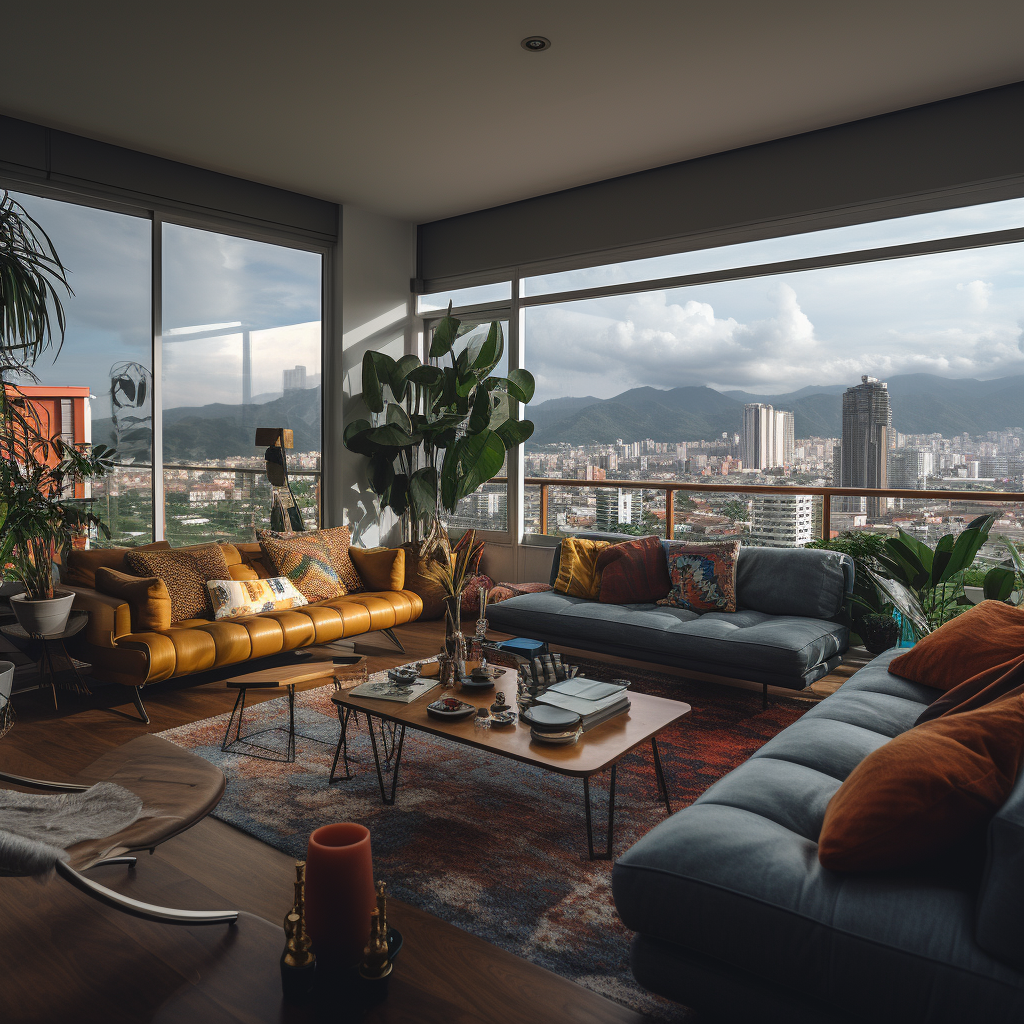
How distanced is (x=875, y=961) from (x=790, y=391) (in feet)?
15.8

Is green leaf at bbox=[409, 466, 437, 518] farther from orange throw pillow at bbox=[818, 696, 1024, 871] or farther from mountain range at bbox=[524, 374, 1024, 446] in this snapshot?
orange throw pillow at bbox=[818, 696, 1024, 871]

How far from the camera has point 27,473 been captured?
377 centimetres

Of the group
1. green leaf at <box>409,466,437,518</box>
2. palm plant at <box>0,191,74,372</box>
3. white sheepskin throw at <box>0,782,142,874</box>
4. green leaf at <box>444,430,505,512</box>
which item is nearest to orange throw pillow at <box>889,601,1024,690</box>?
white sheepskin throw at <box>0,782,142,874</box>

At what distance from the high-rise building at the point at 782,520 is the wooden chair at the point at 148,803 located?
4011 millimetres

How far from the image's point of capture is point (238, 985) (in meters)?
1.41

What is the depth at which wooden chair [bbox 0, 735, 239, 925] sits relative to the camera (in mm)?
1550

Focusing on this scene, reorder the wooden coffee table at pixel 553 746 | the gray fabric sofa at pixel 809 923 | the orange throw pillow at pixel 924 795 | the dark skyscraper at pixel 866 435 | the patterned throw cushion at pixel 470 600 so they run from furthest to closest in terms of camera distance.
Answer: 1. the patterned throw cushion at pixel 470 600
2. the dark skyscraper at pixel 866 435
3. the wooden coffee table at pixel 553 746
4. the orange throw pillow at pixel 924 795
5. the gray fabric sofa at pixel 809 923

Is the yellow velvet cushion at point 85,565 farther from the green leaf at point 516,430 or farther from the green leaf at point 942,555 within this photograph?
the green leaf at point 942,555

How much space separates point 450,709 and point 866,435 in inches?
146

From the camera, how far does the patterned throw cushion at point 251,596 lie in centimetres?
431

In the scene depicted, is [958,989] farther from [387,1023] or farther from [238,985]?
[238,985]

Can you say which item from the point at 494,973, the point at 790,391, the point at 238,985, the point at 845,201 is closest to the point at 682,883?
the point at 494,973

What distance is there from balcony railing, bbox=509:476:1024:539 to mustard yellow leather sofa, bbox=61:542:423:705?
1.70m

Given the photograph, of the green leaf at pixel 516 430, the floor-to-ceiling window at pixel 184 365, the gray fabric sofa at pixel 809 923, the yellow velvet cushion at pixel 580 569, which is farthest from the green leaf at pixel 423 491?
the gray fabric sofa at pixel 809 923
